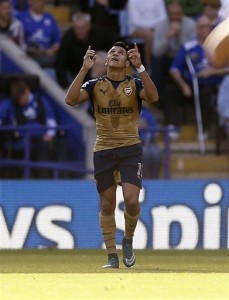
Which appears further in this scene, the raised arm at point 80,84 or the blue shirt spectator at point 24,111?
the blue shirt spectator at point 24,111

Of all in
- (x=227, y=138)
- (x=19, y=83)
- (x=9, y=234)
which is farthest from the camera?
(x=227, y=138)

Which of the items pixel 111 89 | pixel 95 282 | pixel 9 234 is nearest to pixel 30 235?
pixel 9 234

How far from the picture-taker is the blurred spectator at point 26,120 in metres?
18.7

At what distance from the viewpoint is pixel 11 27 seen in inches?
803

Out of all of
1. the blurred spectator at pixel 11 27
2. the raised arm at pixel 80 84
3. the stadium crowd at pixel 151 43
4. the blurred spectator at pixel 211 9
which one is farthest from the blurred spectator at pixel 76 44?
the raised arm at pixel 80 84

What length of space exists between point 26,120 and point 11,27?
2.04 metres

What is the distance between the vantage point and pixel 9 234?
54.8 feet

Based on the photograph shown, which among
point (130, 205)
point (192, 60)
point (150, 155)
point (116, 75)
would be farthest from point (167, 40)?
point (130, 205)

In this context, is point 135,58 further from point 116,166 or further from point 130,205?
point 130,205

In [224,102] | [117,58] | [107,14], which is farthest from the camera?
[107,14]

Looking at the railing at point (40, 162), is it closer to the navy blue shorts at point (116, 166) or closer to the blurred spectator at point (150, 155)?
the blurred spectator at point (150, 155)

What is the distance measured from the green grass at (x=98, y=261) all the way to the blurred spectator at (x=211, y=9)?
205 inches

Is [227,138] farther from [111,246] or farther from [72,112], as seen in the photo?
[111,246]

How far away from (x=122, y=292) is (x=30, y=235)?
7034 mm
